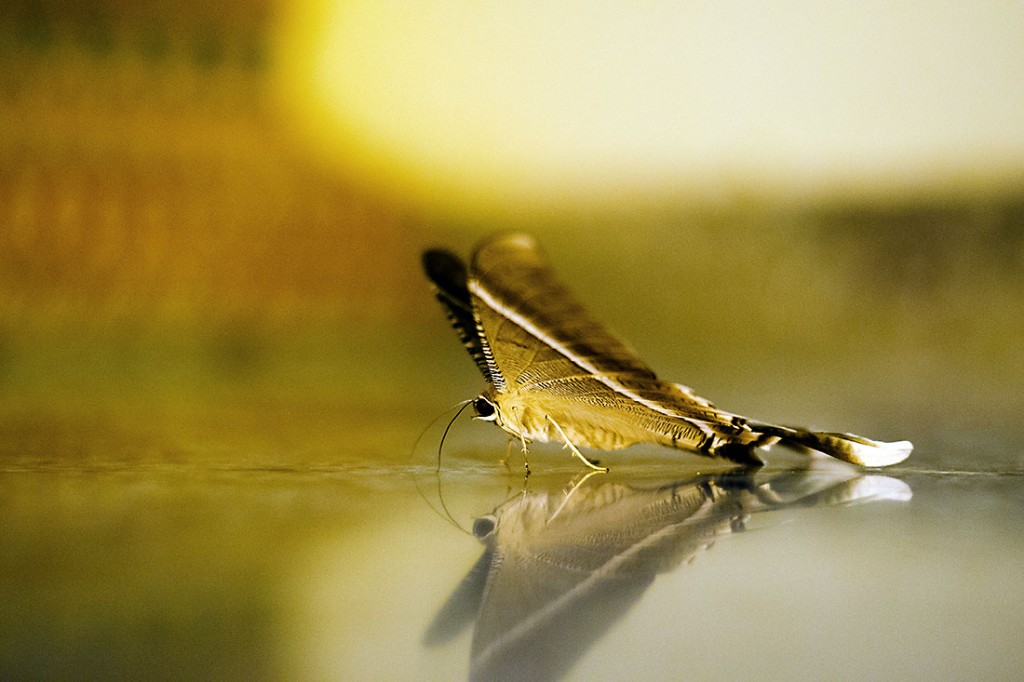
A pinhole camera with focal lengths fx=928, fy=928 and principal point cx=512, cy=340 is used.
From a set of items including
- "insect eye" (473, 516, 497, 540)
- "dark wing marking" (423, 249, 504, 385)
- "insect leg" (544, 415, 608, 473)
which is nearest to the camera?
"insect eye" (473, 516, 497, 540)

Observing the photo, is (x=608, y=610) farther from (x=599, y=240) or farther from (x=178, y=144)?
(x=178, y=144)

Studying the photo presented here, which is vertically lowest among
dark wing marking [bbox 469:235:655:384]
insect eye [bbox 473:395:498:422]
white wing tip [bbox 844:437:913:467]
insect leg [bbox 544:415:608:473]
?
insect eye [bbox 473:395:498:422]

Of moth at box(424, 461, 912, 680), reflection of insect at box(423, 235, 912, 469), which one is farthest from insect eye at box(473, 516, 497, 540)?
reflection of insect at box(423, 235, 912, 469)

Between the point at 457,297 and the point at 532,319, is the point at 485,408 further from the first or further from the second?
the point at 532,319

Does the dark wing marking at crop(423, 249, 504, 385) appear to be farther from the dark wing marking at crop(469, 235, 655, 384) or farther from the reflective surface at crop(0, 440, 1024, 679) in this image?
the reflective surface at crop(0, 440, 1024, 679)

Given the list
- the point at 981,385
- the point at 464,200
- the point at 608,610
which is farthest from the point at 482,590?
the point at 464,200

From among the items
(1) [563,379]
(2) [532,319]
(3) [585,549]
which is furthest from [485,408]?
(3) [585,549]

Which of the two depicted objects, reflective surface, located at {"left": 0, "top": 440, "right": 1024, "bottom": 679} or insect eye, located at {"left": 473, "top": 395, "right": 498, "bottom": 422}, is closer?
reflective surface, located at {"left": 0, "top": 440, "right": 1024, "bottom": 679}
